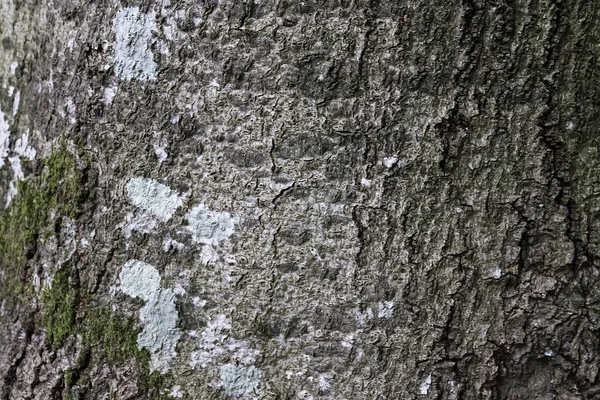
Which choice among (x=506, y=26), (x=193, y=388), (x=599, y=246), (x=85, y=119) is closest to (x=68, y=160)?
(x=85, y=119)

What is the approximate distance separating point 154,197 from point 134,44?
27 centimetres

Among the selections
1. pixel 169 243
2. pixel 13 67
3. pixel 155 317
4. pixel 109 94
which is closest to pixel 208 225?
pixel 169 243

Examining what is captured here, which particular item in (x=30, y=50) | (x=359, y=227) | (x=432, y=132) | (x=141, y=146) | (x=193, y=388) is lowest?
(x=193, y=388)

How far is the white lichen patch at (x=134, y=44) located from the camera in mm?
905

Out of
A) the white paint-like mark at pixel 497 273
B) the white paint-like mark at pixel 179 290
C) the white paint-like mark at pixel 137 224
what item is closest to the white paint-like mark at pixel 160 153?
the white paint-like mark at pixel 137 224

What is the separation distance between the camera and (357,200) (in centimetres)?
87

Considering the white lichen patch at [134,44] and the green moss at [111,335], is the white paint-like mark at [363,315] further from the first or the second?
the white lichen patch at [134,44]

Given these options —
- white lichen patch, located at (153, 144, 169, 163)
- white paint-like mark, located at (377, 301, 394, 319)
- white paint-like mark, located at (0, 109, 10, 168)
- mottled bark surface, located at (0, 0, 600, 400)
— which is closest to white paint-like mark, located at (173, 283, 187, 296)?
mottled bark surface, located at (0, 0, 600, 400)

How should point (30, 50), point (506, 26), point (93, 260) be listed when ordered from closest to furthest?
point (506, 26) < point (93, 260) < point (30, 50)

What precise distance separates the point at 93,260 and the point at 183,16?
453 mm

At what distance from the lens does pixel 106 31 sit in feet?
3.07

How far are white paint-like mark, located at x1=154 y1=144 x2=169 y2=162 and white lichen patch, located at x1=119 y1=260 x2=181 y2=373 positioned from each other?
0.60 feet

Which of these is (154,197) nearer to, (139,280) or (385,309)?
(139,280)

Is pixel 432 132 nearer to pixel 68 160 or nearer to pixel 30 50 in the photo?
pixel 68 160
